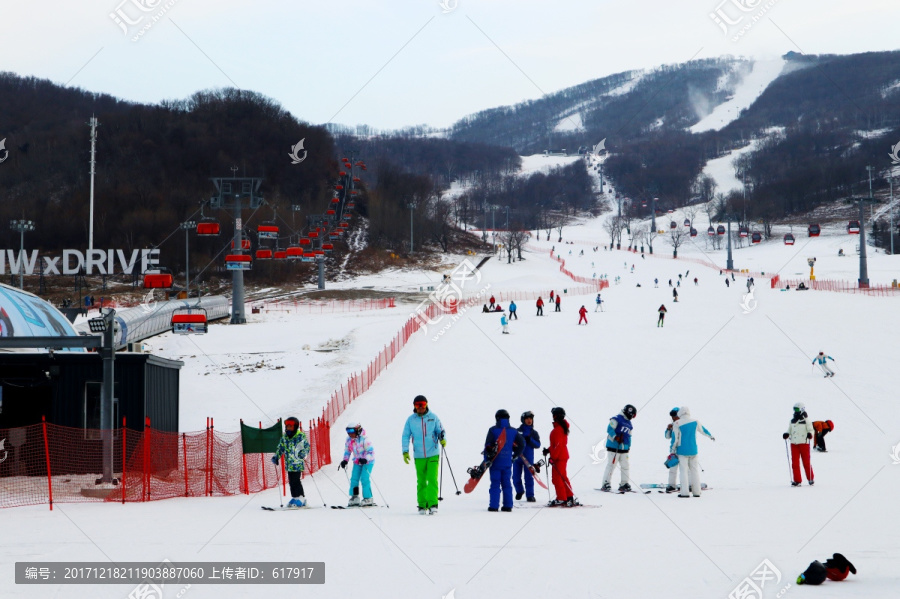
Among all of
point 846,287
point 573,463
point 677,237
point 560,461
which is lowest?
point 573,463

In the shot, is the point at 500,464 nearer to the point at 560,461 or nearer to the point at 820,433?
the point at 560,461

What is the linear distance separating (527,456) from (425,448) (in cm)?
169

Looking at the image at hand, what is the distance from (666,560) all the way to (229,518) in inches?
194

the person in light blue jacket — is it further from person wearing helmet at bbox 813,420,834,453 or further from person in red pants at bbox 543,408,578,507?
person wearing helmet at bbox 813,420,834,453

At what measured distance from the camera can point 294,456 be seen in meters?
11.2

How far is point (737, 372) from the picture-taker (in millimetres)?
27766

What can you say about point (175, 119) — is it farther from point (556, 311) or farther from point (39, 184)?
point (556, 311)

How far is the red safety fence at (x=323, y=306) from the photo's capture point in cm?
5919

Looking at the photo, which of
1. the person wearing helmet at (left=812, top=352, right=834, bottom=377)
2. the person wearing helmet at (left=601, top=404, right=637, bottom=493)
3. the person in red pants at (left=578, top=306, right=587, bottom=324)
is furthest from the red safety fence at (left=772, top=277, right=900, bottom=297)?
the person wearing helmet at (left=601, top=404, right=637, bottom=493)

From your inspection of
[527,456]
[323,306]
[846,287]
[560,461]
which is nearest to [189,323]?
[323,306]

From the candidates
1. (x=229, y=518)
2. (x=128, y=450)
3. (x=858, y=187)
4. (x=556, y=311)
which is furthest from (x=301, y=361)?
(x=858, y=187)

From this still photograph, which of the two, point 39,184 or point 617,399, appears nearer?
point 617,399

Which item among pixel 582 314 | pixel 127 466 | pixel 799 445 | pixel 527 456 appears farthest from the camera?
pixel 582 314

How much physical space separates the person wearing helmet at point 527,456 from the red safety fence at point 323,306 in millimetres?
46603
